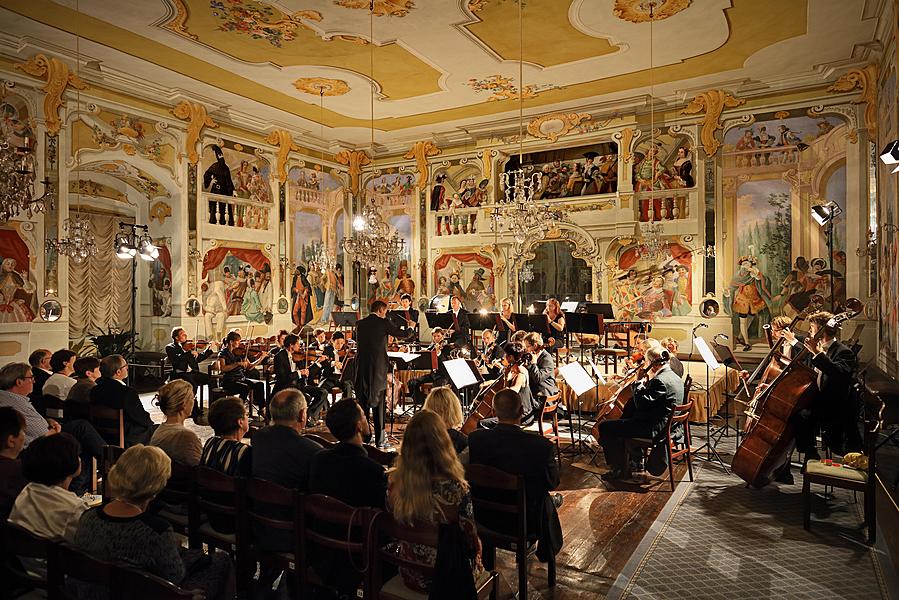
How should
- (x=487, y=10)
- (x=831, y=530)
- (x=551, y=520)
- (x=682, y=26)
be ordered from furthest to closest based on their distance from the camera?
(x=682, y=26) → (x=487, y=10) → (x=831, y=530) → (x=551, y=520)

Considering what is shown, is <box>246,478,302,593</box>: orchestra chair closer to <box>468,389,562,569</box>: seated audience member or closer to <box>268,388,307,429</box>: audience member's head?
<box>268,388,307,429</box>: audience member's head

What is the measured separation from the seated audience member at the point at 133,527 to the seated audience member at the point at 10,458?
3.16 feet

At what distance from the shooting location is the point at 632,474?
6297 mm

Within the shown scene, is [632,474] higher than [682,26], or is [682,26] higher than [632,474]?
[682,26]

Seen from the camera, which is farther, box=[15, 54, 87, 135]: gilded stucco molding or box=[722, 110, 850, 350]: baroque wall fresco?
box=[722, 110, 850, 350]: baroque wall fresco

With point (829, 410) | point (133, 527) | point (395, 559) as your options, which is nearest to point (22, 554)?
point (133, 527)

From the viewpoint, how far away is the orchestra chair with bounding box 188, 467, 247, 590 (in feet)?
10.7

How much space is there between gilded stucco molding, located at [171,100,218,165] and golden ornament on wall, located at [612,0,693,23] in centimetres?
859

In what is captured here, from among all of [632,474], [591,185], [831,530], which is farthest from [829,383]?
[591,185]

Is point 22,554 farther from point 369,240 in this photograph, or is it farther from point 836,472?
point 369,240

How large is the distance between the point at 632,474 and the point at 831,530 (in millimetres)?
1908

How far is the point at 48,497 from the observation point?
9.54ft

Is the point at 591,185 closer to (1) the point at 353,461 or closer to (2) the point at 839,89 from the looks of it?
(2) the point at 839,89

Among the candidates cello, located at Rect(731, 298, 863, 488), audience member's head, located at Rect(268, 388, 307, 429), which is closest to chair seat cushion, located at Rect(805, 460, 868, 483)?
cello, located at Rect(731, 298, 863, 488)
